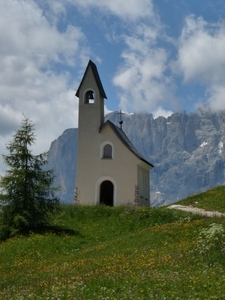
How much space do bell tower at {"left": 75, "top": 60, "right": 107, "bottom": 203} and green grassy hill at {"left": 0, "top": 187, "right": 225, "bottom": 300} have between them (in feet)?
28.2

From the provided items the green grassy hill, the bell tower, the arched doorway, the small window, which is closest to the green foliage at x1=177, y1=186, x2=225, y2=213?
the green grassy hill

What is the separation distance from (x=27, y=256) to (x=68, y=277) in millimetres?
9696

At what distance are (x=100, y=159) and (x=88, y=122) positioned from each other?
354cm

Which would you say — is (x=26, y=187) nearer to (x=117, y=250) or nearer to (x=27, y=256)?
(x=27, y=256)

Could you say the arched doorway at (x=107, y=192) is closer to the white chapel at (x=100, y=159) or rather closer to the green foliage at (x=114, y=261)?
the white chapel at (x=100, y=159)

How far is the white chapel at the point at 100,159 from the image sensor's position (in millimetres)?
44000

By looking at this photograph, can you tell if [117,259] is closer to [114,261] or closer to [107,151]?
[114,261]

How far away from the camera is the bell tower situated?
44778 millimetres

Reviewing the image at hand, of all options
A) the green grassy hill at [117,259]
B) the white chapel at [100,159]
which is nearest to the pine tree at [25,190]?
the green grassy hill at [117,259]

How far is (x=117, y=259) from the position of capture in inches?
784

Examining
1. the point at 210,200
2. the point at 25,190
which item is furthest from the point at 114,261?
the point at 210,200

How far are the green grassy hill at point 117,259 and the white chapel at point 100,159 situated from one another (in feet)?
25.1

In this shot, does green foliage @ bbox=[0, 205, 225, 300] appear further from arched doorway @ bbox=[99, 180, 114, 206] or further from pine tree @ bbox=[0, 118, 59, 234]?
arched doorway @ bbox=[99, 180, 114, 206]

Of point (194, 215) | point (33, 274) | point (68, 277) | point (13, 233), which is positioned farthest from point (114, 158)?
point (68, 277)
